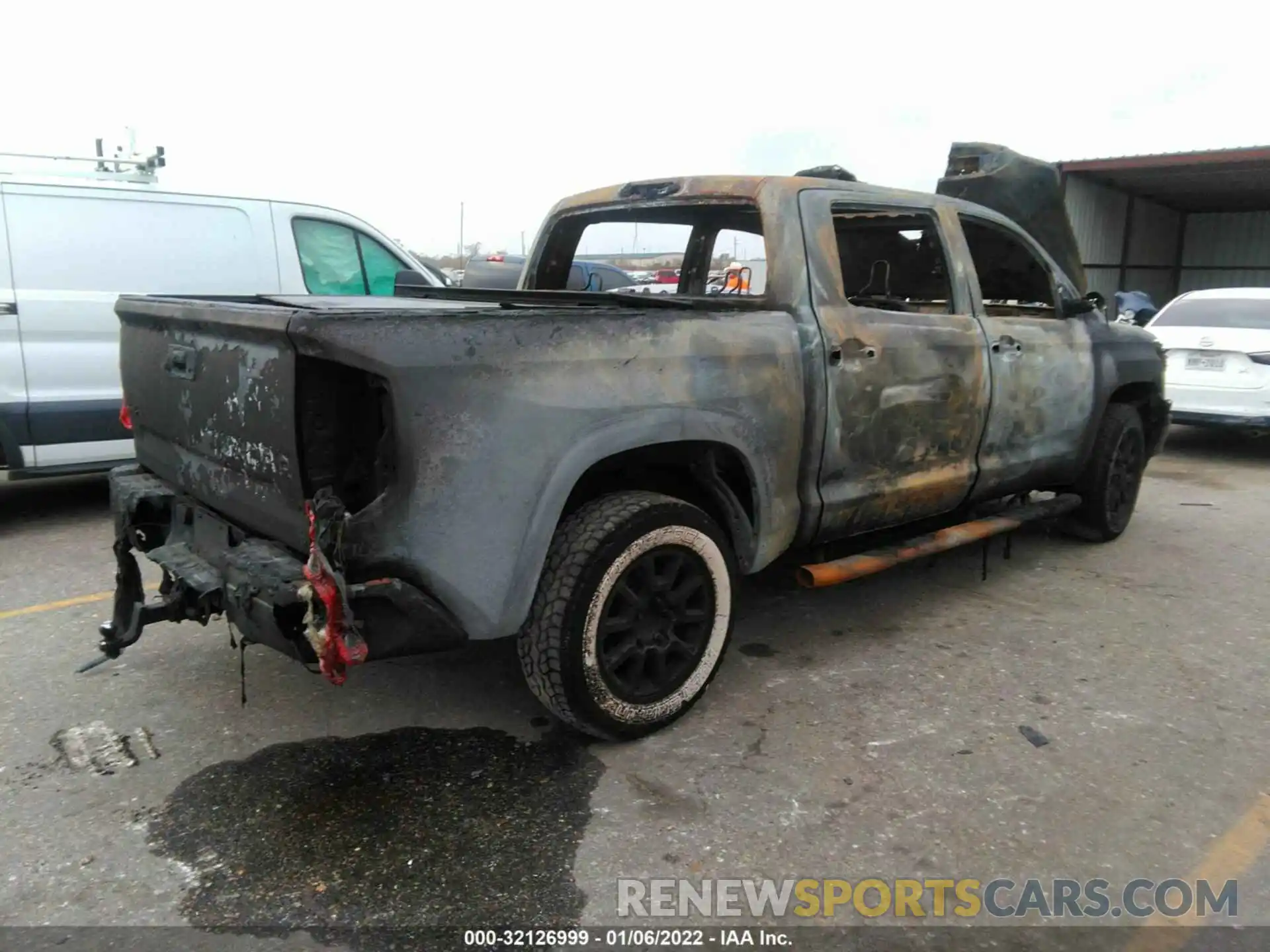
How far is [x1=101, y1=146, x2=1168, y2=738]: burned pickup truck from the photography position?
2600 millimetres

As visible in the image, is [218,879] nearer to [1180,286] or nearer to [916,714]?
[916,714]

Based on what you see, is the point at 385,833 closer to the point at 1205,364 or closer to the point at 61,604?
→ the point at 61,604

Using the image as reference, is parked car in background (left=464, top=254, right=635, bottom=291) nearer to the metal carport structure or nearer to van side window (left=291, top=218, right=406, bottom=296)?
van side window (left=291, top=218, right=406, bottom=296)

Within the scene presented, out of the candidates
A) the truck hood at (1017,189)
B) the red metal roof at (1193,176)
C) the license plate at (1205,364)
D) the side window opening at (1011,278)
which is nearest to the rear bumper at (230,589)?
the side window opening at (1011,278)

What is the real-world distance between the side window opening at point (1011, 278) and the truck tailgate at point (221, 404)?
352 centimetres

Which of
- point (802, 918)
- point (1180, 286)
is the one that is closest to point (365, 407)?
point (802, 918)

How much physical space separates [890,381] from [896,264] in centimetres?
137

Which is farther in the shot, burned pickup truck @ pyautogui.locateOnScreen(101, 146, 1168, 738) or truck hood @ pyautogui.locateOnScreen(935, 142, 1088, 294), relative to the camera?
truck hood @ pyautogui.locateOnScreen(935, 142, 1088, 294)

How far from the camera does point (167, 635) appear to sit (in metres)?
4.09

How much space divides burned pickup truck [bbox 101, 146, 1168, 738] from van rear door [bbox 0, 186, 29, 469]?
7.84ft

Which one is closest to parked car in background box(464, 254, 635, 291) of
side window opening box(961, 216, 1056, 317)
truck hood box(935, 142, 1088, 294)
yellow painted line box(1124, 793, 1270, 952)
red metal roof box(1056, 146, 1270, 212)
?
side window opening box(961, 216, 1056, 317)

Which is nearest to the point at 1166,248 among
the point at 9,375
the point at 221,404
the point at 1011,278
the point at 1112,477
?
the point at 1112,477

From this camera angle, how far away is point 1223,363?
8.35 metres

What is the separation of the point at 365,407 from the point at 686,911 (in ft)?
5.12
